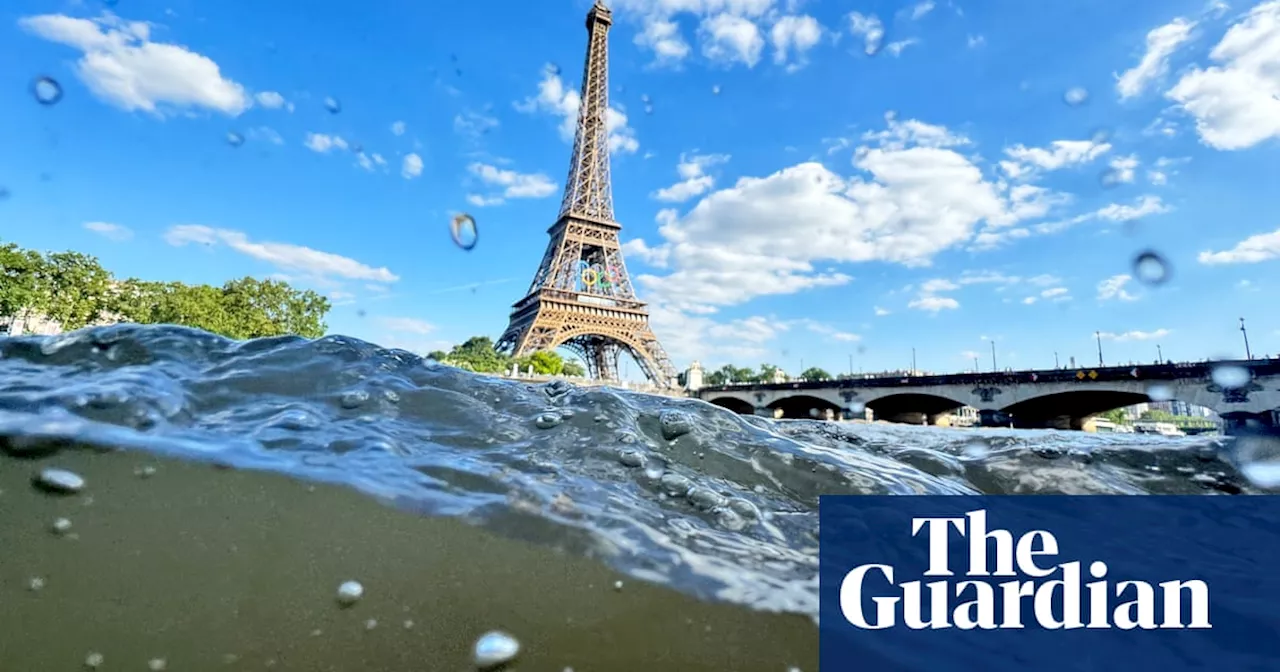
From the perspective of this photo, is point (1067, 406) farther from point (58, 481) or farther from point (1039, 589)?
point (58, 481)

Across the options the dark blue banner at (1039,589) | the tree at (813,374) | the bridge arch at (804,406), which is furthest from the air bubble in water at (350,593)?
the tree at (813,374)

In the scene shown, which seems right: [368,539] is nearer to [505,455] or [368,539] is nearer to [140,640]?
[140,640]

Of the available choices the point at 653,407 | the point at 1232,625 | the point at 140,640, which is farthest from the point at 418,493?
the point at 1232,625

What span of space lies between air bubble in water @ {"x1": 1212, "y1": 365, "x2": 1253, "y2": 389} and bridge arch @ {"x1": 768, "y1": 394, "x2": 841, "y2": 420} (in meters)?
21.0

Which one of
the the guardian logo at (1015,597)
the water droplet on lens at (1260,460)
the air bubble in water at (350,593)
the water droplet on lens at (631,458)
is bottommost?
the air bubble in water at (350,593)

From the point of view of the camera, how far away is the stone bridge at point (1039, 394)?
2384 cm

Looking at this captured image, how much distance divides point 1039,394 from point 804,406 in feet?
67.6

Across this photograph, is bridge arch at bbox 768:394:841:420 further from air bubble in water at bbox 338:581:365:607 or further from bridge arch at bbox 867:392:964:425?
air bubble in water at bbox 338:581:365:607

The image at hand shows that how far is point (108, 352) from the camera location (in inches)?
137

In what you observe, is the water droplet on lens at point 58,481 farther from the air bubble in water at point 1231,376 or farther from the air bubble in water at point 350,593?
the air bubble in water at point 1231,376

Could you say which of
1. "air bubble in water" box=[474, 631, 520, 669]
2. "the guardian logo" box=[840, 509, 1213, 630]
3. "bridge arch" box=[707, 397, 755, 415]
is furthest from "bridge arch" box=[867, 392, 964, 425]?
Answer: "air bubble in water" box=[474, 631, 520, 669]

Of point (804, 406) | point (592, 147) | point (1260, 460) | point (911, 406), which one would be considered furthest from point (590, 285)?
point (1260, 460)

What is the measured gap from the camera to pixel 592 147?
4725cm

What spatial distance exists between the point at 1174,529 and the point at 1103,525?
52 centimetres
